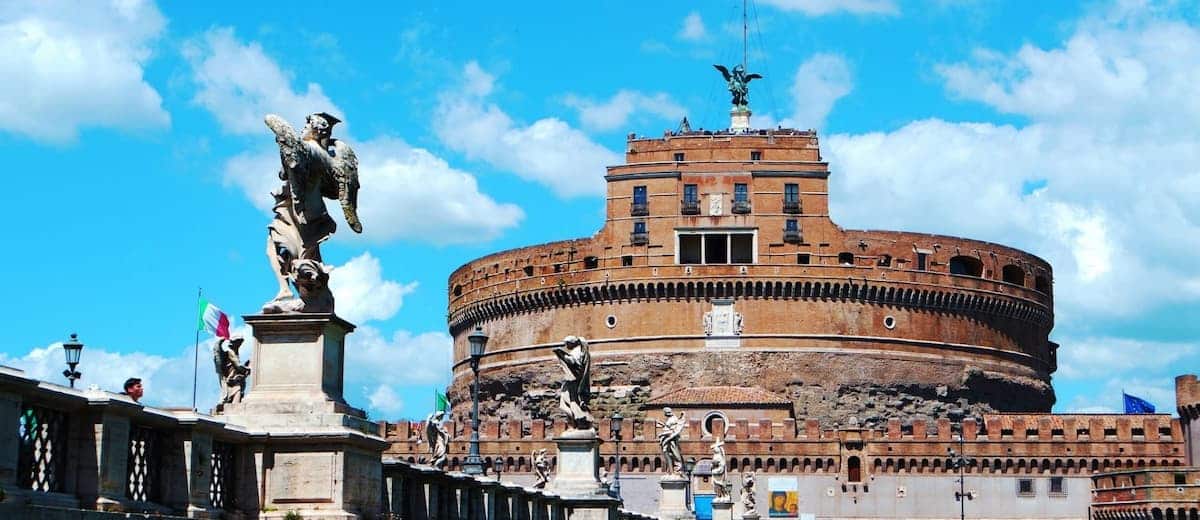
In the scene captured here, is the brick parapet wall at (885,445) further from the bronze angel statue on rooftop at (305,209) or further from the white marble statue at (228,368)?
the bronze angel statue on rooftop at (305,209)

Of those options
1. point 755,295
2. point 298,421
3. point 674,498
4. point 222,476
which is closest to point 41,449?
point 222,476

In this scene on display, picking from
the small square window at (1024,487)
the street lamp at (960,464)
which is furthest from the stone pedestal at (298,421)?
the small square window at (1024,487)

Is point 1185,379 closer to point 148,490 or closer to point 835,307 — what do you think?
point 835,307

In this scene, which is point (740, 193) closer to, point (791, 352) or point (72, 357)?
point (791, 352)

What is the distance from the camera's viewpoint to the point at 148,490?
40.9 feet

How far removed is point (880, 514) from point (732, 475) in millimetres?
7445

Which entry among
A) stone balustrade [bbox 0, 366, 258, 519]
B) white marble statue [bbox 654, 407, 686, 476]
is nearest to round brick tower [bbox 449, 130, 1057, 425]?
white marble statue [bbox 654, 407, 686, 476]

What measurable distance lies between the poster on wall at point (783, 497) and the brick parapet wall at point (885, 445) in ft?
2.05

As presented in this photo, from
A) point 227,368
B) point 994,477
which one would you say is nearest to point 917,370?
point 994,477

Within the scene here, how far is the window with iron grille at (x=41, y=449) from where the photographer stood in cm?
1098

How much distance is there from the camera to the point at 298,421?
13508mm

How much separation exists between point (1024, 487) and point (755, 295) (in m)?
16.7

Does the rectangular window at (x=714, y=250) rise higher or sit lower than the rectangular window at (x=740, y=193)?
lower

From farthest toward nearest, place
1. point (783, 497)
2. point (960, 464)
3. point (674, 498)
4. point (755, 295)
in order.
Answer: point (755, 295) → point (960, 464) → point (783, 497) → point (674, 498)
